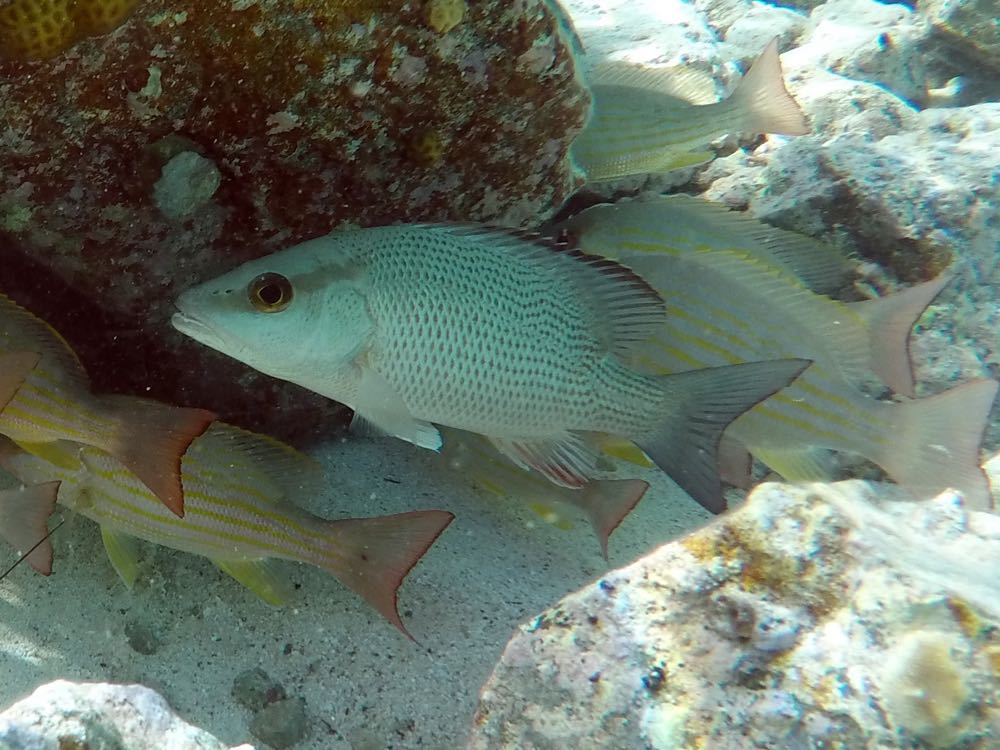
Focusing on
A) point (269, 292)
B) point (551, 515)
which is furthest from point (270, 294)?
point (551, 515)

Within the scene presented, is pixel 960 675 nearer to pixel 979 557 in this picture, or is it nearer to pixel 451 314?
pixel 979 557

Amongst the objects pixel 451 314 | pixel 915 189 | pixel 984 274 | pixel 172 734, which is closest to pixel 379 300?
pixel 451 314

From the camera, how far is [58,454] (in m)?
2.23

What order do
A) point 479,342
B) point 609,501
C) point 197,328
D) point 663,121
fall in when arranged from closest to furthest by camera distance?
point 197,328
point 479,342
point 609,501
point 663,121

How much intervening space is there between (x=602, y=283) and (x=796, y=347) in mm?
885

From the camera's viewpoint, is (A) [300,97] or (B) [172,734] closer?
(B) [172,734]

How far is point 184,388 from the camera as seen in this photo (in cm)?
268

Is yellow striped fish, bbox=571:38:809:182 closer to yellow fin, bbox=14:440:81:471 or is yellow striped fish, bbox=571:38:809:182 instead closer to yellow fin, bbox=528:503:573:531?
yellow fin, bbox=528:503:573:531

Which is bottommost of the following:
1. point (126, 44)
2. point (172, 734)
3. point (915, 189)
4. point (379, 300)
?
point (915, 189)

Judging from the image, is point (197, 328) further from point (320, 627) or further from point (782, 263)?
point (782, 263)

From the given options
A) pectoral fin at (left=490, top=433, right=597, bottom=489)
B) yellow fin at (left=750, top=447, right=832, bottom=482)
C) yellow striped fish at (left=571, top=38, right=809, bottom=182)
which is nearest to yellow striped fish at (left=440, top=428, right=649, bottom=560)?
pectoral fin at (left=490, top=433, right=597, bottom=489)

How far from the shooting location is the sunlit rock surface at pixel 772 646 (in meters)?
1.18

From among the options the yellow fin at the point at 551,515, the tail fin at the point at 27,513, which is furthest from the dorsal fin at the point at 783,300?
the tail fin at the point at 27,513

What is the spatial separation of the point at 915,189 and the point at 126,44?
3.12 m
